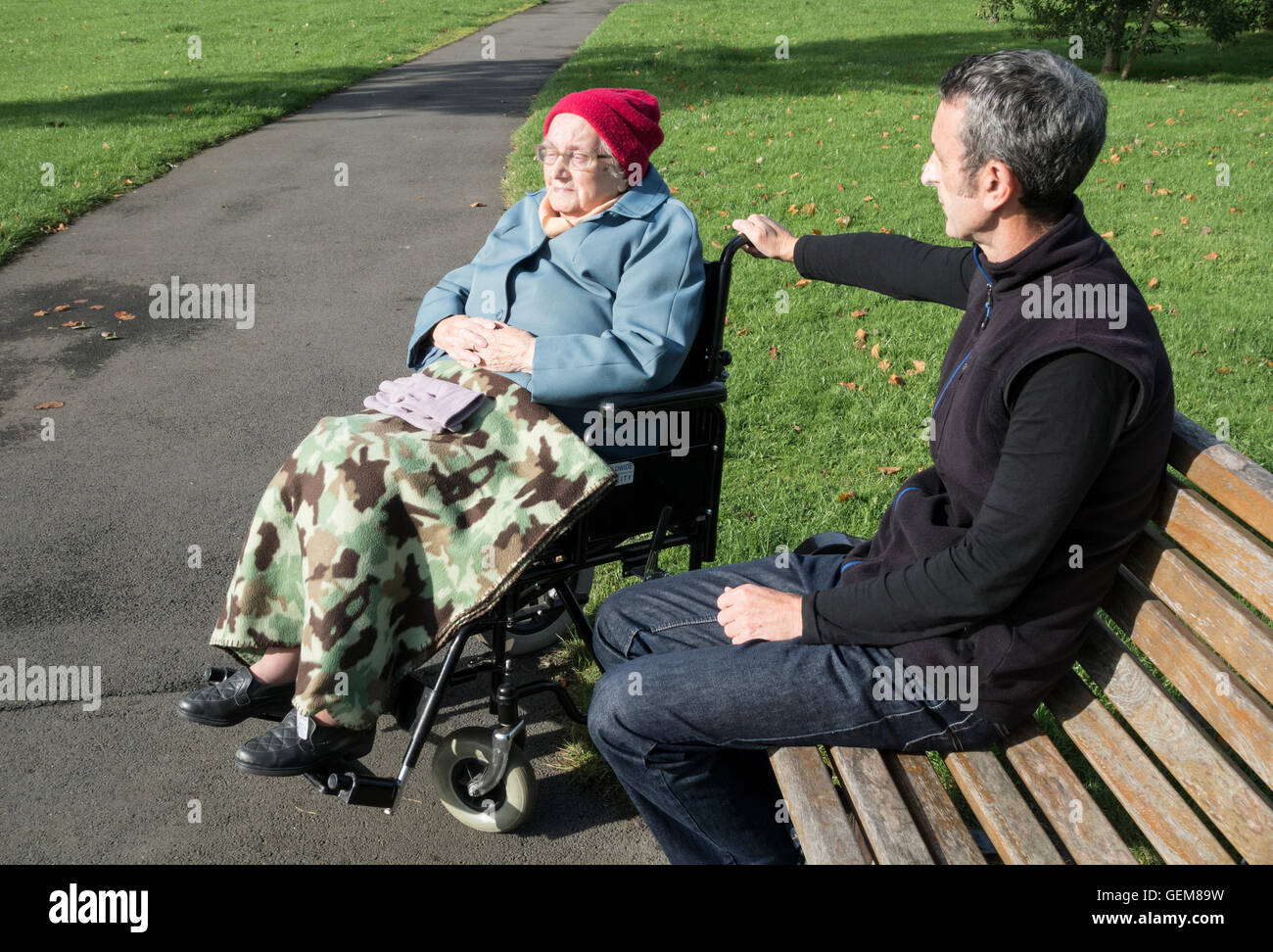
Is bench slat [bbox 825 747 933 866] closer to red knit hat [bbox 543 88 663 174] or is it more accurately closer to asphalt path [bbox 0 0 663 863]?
asphalt path [bbox 0 0 663 863]

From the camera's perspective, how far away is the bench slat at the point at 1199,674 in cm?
191

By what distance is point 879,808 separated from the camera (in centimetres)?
217

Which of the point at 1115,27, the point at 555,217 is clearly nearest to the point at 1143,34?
the point at 1115,27

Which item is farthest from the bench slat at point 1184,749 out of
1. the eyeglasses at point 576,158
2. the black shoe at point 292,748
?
the eyeglasses at point 576,158

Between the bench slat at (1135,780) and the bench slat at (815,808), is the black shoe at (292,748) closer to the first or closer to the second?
the bench slat at (815,808)

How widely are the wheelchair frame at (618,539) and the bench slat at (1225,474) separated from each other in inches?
45.7

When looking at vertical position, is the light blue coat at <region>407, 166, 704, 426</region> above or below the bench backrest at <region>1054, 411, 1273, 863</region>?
above

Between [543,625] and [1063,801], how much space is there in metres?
2.01

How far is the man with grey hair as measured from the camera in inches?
77.6

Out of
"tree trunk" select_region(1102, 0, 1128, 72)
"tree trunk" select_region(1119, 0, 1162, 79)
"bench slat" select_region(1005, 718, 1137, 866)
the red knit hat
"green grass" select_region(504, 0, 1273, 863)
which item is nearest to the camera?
"bench slat" select_region(1005, 718, 1137, 866)

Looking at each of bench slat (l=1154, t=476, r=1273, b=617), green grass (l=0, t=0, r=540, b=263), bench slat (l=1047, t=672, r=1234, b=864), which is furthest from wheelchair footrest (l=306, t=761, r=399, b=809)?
green grass (l=0, t=0, r=540, b=263)

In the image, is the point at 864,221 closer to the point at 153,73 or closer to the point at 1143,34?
the point at 1143,34
